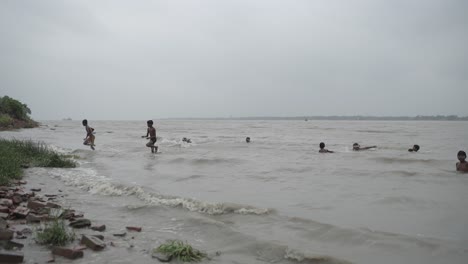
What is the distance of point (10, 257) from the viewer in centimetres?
405

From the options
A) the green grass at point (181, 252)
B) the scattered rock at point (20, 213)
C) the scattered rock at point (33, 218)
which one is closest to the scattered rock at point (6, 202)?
the scattered rock at point (20, 213)

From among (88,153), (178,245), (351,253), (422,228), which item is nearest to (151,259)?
(178,245)

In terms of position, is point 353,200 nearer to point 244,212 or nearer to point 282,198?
point 282,198

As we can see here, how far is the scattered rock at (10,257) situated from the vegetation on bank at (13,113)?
139ft

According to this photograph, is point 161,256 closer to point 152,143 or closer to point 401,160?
point 401,160

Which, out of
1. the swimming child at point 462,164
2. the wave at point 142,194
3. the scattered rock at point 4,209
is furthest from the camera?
the swimming child at point 462,164

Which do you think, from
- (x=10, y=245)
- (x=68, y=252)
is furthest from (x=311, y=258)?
(x=10, y=245)

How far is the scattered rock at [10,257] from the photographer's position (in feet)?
Answer: 13.1

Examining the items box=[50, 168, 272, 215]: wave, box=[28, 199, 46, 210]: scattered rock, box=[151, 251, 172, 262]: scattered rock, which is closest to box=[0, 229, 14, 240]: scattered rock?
box=[151, 251, 172, 262]: scattered rock

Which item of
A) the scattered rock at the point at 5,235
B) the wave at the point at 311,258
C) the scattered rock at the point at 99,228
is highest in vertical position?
the scattered rock at the point at 5,235

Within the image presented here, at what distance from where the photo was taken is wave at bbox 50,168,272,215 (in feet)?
24.9

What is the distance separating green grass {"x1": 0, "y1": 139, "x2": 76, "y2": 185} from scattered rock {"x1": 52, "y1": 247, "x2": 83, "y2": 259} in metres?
5.85

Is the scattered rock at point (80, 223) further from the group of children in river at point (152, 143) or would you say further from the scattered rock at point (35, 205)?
the group of children in river at point (152, 143)

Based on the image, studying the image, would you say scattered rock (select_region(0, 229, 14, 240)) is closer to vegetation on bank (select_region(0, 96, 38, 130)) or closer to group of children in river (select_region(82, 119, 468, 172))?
group of children in river (select_region(82, 119, 468, 172))
